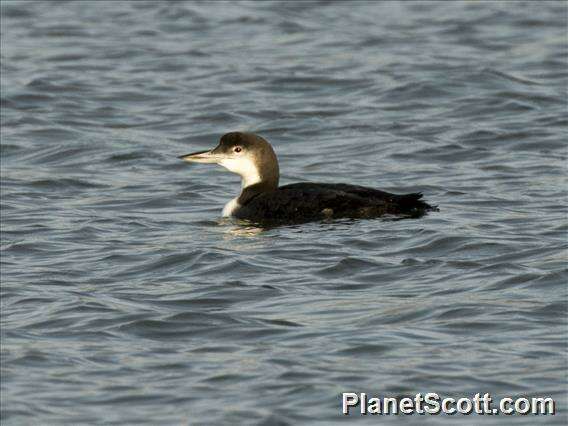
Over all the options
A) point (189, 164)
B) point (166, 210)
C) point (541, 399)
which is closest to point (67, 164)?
point (189, 164)

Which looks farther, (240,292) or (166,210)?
(166,210)

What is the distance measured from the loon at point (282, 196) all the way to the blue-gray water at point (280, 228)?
0.52 feet

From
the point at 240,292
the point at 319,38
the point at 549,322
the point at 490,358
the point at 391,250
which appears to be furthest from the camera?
the point at 319,38

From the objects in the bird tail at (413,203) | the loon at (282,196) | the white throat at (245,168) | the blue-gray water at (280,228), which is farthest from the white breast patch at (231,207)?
the bird tail at (413,203)

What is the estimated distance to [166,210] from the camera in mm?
13727

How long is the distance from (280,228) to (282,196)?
317 millimetres

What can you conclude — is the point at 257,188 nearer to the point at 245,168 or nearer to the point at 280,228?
the point at 245,168

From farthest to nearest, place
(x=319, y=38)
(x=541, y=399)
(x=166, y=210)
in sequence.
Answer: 1. (x=319, y=38)
2. (x=166, y=210)
3. (x=541, y=399)

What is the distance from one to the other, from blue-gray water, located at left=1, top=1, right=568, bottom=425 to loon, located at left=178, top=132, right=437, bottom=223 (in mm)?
157

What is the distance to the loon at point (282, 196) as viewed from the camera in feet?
41.0

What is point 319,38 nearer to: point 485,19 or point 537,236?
point 485,19

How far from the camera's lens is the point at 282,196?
42.0ft

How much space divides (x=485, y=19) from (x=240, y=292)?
41.7 ft

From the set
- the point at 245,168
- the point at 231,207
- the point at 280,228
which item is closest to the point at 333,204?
the point at 280,228
